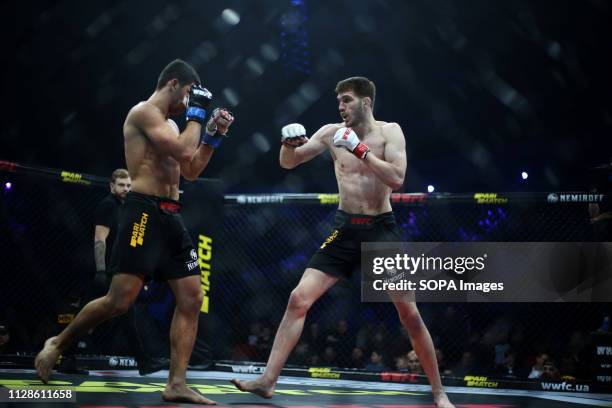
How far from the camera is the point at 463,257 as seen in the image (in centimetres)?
580

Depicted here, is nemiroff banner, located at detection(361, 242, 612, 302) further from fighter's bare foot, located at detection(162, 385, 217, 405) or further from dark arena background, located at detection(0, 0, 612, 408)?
fighter's bare foot, located at detection(162, 385, 217, 405)

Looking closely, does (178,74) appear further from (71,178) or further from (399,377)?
(399,377)

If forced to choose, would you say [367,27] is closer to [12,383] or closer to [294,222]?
[294,222]

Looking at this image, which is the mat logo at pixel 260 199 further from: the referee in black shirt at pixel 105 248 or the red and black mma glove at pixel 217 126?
the red and black mma glove at pixel 217 126

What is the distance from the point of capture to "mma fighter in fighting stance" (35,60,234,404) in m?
2.94

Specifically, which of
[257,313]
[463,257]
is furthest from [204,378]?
[257,313]

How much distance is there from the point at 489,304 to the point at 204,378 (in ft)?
13.4

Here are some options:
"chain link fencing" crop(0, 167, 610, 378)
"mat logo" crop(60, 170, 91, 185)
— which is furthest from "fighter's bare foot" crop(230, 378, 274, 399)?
"chain link fencing" crop(0, 167, 610, 378)

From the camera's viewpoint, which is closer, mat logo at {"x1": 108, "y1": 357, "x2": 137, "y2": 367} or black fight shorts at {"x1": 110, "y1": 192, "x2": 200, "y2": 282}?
black fight shorts at {"x1": 110, "y1": 192, "x2": 200, "y2": 282}

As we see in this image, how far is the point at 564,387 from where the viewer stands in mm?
4680

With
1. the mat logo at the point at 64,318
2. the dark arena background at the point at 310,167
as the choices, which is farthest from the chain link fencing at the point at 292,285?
the mat logo at the point at 64,318

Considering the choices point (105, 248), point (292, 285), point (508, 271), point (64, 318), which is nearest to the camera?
point (105, 248)

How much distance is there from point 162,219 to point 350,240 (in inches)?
36.7

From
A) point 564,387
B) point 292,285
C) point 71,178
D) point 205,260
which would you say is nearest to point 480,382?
point 564,387
